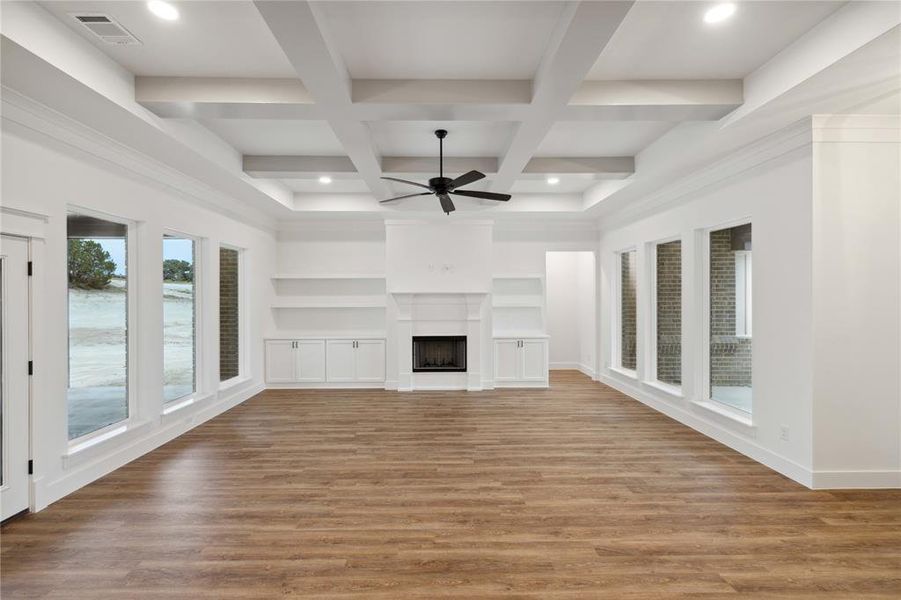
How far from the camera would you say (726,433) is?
428 cm

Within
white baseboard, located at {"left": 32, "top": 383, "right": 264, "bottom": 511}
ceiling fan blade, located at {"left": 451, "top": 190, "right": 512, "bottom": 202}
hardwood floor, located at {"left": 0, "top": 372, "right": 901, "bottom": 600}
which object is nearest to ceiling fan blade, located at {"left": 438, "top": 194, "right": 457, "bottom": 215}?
ceiling fan blade, located at {"left": 451, "top": 190, "right": 512, "bottom": 202}

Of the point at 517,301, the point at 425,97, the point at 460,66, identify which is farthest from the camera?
the point at 517,301

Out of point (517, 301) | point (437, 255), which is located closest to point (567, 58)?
point (437, 255)

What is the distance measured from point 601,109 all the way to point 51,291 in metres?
4.20

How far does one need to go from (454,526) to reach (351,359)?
15.3 feet

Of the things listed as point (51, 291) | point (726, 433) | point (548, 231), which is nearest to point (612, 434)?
point (726, 433)

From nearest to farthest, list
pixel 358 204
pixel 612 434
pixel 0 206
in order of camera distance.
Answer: pixel 0 206 < pixel 612 434 < pixel 358 204

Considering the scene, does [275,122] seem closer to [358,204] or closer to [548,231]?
[358,204]

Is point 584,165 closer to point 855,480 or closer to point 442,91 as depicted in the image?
point 442,91

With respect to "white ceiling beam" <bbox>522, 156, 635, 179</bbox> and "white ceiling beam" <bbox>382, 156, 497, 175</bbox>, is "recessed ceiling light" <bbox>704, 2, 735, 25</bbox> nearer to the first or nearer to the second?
"white ceiling beam" <bbox>522, 156, 635, 179</bbox>

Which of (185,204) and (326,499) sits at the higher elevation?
(185,204)

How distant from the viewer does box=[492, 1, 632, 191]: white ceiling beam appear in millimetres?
2197

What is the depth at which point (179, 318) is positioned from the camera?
497cm

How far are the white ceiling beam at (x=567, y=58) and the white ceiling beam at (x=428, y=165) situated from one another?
44.5 inches
